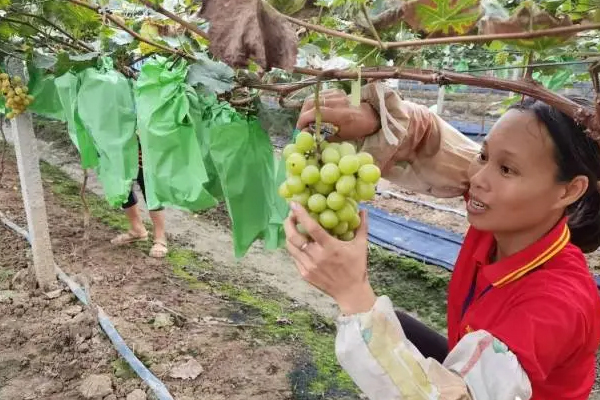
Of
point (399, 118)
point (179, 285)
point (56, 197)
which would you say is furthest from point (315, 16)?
point (56, 197)

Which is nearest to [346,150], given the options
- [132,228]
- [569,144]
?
[569,144]

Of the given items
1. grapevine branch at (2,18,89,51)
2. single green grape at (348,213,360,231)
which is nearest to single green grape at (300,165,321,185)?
single green grape at (348,213,360,231)

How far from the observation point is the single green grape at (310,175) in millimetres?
1039

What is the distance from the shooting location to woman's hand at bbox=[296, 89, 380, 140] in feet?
4.59

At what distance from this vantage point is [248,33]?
889mm

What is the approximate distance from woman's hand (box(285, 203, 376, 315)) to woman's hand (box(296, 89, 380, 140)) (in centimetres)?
37

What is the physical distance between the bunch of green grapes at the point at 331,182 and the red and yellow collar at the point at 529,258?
0.60 meters

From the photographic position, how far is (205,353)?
314 centimetres

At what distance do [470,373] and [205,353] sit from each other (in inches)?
87.4

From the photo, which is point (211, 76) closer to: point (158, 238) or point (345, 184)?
point (345, 184)

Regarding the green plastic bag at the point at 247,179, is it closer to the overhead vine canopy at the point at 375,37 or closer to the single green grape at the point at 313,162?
the overhead vine canopy at the point at 375,37

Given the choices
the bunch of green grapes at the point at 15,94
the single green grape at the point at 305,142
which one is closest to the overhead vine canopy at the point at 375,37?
the single green grape at the point at 305,142

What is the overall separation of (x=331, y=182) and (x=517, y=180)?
0.57 meters

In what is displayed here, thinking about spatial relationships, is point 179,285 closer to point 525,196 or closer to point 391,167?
point 391,167
